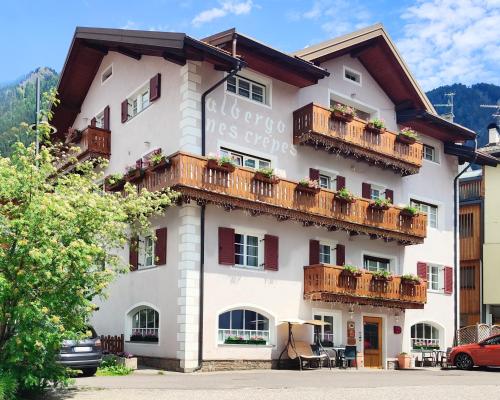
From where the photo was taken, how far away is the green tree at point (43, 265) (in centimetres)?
1202

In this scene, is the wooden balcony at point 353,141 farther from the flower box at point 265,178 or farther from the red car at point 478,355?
the red car at point 478,355

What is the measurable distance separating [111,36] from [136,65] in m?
1.82

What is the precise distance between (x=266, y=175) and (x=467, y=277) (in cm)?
1929

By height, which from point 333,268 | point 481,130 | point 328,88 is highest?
point 481,130

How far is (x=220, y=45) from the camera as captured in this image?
22.0 meters

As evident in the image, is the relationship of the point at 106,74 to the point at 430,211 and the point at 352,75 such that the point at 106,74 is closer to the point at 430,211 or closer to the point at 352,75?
the point at 352,75

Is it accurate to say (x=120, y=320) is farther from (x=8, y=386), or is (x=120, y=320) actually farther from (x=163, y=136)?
(x=8, y=386)

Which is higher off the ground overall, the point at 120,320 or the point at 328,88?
the point at 328,88

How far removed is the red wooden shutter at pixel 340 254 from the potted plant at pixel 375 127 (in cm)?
431

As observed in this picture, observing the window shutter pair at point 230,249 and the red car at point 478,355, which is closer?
the window shutter pair at point 230,249

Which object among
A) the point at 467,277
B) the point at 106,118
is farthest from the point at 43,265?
the point at 467,277

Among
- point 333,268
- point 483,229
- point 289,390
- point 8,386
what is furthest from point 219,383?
point 483,229

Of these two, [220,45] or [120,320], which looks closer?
[220,45]

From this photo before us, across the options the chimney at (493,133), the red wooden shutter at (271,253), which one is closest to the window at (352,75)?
the red wooden shutter at (271,253)
